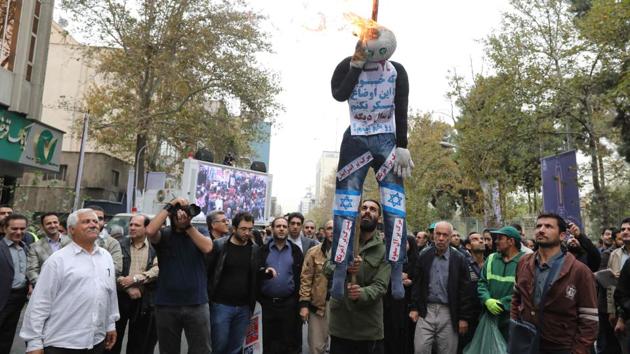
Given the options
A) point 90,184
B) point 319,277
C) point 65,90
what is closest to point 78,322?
point 319,277

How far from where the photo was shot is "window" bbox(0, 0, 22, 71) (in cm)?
1585

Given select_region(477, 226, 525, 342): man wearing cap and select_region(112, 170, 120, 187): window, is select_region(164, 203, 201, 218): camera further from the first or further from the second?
select_region(112, 170, 120, 187): window

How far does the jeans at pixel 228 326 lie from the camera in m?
6.14

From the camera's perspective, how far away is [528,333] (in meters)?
4.34

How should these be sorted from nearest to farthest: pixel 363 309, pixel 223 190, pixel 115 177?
pixel 363 309, pixel 223 190, pixel 115 177

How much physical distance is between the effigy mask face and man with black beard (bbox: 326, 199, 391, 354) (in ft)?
4.81

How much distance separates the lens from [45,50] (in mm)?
17844

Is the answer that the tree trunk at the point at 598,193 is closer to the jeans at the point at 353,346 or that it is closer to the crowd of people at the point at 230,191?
the crowd of people at the point at 230,191

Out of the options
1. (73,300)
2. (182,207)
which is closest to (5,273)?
(73,300)

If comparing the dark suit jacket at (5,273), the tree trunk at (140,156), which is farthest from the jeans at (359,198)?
the tree trunk at (140,156)

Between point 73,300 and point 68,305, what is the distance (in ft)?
0.17

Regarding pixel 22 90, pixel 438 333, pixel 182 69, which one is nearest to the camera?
pixel 438 333

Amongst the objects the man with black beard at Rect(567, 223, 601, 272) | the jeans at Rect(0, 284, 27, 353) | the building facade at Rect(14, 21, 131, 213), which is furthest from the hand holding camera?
the building facade at Rect(14, 21, 131, 213)

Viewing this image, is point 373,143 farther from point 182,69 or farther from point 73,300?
point 182,69
